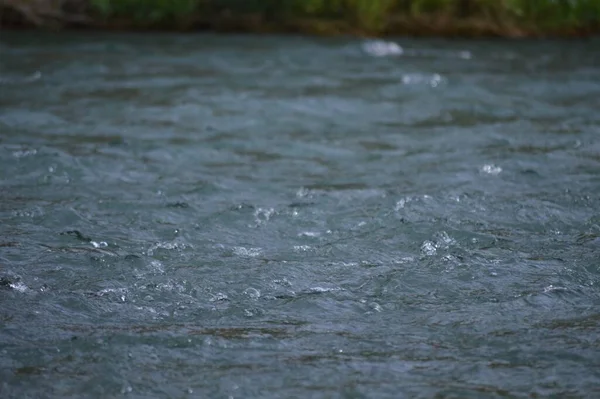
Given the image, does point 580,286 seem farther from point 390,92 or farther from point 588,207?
point 390,92

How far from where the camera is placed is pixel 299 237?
6664 millimetres

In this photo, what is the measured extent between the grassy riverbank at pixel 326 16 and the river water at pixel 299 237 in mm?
4595

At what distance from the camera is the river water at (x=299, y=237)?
466cm

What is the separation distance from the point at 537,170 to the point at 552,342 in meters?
3.76

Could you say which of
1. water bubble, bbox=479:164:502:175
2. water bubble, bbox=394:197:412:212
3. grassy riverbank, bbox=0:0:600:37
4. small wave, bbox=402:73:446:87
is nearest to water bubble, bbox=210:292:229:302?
water bubble, bbox=394:197:412:212

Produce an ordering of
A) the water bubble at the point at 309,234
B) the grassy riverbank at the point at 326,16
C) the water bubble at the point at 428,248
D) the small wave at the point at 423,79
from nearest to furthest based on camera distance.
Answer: the water bubble at the point at 428,248, the water bubble at the point at 309,234, the small wave at the point at 423,79, the grassy riverbank at the point at 326,16

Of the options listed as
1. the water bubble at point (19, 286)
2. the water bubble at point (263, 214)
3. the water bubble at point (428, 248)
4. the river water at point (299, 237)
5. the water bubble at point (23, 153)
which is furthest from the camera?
the water bubble at point (23, 153)

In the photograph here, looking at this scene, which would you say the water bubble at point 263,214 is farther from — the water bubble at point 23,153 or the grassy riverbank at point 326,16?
the grassy riverbank at point 326,16

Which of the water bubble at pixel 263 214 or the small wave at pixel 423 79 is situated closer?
the water bubble at pixel 263 214

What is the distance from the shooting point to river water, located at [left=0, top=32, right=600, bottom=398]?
466 cm

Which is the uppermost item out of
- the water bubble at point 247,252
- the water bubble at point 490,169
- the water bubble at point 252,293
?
the water bubble at point 490,169

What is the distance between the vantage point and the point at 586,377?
4.54 meters

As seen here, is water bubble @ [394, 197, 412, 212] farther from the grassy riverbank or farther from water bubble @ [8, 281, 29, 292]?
the grassy riverbank

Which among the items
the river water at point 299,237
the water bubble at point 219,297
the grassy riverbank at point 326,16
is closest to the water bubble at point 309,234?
the river water at point 299,237
